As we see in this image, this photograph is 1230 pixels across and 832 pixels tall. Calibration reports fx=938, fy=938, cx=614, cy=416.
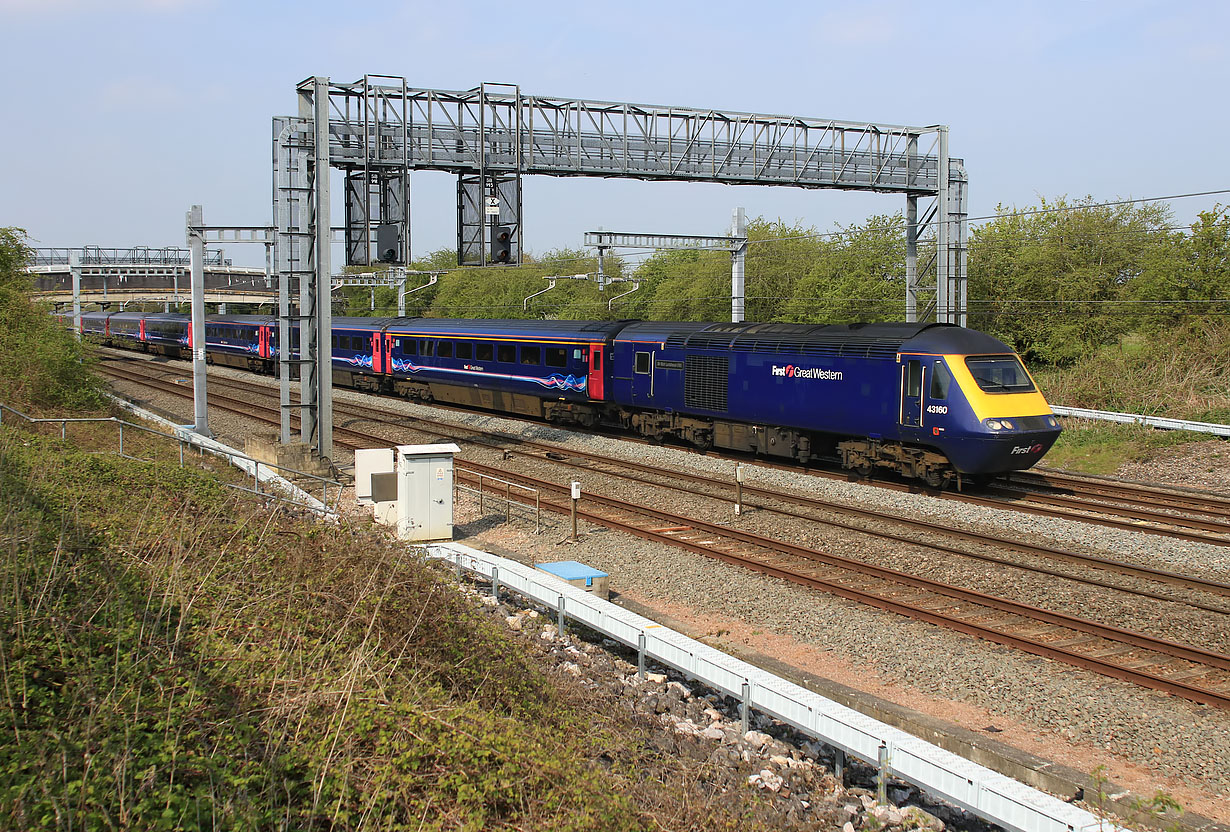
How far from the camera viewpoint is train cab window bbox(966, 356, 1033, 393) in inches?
655

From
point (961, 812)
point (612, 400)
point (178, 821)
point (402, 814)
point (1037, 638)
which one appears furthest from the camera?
point (612, 400)

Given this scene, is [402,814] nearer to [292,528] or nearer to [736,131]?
[292,528]

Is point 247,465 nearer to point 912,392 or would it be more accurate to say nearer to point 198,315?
point 198,315

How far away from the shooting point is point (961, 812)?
21.2ft

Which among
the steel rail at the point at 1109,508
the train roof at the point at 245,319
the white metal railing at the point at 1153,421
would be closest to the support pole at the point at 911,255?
the white metal railing at the point at 1153,421

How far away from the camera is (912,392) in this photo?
17.2 metres

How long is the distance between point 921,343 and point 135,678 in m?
14.6

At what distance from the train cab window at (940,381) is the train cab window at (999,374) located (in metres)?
0.39

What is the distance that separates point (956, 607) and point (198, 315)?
1852cm

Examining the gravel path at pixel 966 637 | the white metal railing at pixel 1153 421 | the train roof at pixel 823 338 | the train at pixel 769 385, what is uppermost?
the train roof at pixel 823 338

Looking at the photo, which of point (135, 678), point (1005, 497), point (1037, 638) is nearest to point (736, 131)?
point (1005, 497)

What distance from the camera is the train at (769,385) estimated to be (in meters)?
16.7

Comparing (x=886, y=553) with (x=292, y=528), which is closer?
(x=292, y=528)

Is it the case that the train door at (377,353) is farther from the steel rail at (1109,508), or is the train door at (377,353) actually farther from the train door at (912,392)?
the steel rail at (1109,508)
